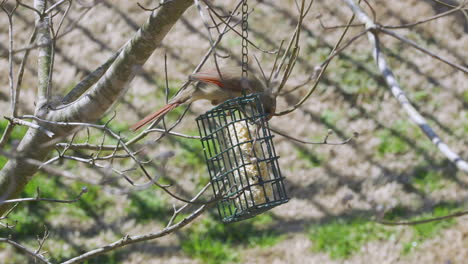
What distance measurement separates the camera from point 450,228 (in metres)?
5.16

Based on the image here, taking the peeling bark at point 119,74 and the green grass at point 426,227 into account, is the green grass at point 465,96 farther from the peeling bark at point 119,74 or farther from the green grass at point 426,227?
the peeling bark at point 119,74

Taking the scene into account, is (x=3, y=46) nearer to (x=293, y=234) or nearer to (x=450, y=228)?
(x=293, y=234)

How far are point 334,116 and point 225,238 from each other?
1607 mm

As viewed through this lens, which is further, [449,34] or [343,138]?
[449,34]

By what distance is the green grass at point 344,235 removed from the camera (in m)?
5.16

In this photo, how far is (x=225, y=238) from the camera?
17.1ft

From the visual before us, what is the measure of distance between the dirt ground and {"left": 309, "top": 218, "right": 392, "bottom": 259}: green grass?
0.04m

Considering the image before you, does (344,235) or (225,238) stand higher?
(225,238)

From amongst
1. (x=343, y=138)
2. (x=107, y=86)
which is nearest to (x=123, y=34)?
(x=343, y=138)

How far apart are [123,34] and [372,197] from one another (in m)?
2.92

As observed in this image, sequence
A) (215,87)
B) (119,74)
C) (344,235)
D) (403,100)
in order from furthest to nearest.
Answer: (344,235) < (215,87) < (119,74) < (403,100)

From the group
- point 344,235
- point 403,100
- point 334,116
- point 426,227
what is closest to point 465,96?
point 334,116

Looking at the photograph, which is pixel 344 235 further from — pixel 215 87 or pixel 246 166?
pixel 246 166

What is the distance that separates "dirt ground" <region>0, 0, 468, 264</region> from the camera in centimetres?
520
